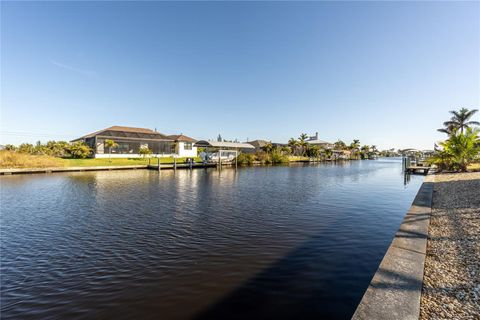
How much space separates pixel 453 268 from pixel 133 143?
57120 millimetres

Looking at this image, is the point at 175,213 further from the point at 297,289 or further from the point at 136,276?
the point at 297,289

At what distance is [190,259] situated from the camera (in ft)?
25.9

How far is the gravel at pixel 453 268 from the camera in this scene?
4.23 meters

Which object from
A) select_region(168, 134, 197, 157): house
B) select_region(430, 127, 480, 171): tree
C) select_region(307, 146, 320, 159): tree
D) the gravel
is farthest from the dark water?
select_region(307, 146, 320, 159): tree

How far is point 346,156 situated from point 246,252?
4479 inches

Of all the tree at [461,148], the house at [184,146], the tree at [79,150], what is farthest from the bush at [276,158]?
the tree at [79,150]

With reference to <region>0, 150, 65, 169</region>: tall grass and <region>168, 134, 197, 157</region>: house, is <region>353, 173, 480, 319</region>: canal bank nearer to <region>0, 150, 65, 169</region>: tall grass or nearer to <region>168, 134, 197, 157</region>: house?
<region>0, 150, 65, 169</region>: tall grass

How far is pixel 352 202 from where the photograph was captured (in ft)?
54.2

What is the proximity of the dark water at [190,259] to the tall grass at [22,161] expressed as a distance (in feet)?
85.9

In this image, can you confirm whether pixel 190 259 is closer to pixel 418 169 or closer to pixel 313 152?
pixel 418 169

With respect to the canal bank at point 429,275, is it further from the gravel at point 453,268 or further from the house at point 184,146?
the house at point 184,146

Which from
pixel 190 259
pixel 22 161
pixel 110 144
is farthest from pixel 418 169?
pixel 22 161

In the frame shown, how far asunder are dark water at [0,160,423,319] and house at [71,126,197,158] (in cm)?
3791

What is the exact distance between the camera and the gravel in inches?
167
